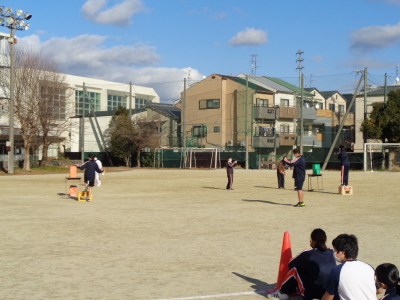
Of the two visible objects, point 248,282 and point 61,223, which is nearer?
point 248,282

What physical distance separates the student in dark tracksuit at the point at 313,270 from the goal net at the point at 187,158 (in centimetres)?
4374

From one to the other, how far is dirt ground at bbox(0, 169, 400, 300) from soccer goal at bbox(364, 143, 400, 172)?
26.4 metres

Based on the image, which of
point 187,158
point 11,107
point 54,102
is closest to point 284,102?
point 187,158

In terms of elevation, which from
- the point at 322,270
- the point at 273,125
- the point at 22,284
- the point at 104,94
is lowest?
the point at 22,284

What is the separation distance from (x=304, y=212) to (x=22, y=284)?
8.82 m

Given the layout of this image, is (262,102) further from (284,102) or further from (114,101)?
(114,101)

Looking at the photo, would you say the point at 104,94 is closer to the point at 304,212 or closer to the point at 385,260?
the point at 304,212

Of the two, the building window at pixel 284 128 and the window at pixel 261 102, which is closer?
the window at pixel 261 102

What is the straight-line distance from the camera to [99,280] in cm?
641

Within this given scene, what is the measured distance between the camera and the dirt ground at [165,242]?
6180 millimetres

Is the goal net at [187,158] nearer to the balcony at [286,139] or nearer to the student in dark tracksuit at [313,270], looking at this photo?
the balcony at [286,139]

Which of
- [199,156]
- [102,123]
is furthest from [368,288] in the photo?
[102,123]

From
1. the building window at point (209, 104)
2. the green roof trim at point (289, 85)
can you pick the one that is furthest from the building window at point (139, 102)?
the green roof trim at point (289, 85)

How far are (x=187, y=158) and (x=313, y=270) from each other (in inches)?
1813
